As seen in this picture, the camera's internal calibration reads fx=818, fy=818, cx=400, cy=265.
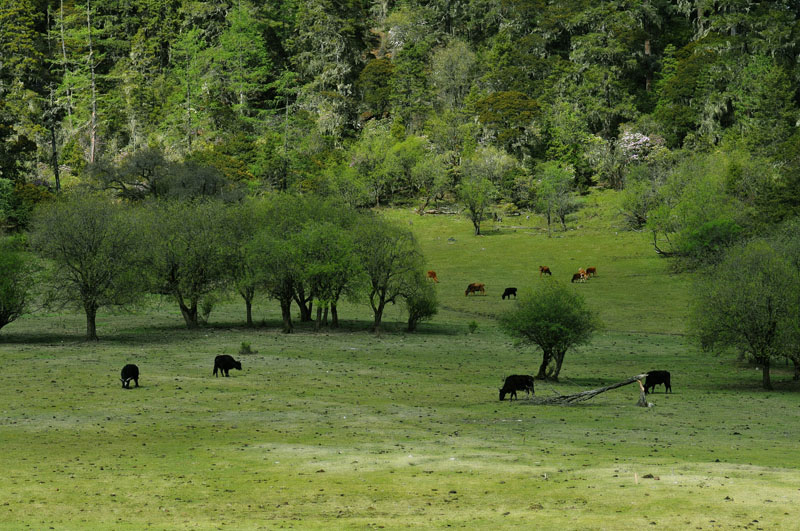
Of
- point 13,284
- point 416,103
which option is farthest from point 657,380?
point 416,103

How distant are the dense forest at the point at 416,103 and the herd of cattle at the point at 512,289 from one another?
12065 mm

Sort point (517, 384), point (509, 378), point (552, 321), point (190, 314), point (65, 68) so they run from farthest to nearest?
point (65, 68)
point (190, 314)
point (552, 321)
point (517, 384)
point (509, 378)

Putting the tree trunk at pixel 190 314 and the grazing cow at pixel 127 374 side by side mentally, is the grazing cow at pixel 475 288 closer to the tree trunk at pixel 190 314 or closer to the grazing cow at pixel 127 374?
the tree trunk at pixel 190 314

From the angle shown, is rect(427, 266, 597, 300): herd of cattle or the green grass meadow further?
rect(427, 266, 597, 300): herd of cattle

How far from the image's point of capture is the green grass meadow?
1797 centimetres

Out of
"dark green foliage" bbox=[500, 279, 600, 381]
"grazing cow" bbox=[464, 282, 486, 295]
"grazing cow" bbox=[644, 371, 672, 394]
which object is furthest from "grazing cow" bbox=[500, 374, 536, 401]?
"grazing cow" bbox=[464, 282, 486, 295]

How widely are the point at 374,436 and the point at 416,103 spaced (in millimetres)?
146889

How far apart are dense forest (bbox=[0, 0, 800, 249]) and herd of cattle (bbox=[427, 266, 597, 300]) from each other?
12065 mm

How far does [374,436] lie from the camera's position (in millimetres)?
28484

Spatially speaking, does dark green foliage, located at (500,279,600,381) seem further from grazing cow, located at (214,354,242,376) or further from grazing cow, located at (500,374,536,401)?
grazing cow, located at (214,354,242,376)

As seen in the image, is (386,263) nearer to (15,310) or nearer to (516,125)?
(15,310)

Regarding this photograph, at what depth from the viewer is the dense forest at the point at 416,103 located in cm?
12094

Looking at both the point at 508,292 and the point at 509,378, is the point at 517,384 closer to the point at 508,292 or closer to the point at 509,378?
the point at 509,378

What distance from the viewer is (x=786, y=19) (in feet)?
488
